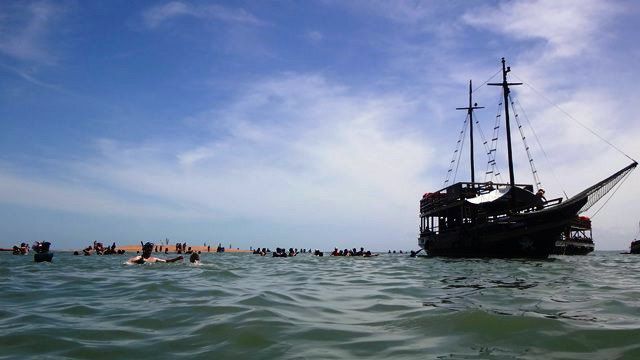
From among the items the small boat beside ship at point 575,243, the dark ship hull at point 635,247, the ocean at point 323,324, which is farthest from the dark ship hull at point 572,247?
the ocean at point 323,324

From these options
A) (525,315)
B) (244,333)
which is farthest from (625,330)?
(244,333)

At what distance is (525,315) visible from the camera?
662 centimetres

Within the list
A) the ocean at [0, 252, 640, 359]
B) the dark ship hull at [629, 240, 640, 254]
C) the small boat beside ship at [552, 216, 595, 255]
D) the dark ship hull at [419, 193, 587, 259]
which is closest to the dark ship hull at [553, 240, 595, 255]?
the small boat beside ship at [552, 216, 595, 255]

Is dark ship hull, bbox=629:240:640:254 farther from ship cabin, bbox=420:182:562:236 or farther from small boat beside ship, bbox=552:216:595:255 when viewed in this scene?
ship cabin, bbox=420:182:562:236

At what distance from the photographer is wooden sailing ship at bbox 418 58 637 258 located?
27917mm

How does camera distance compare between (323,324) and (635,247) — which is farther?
(635,247)

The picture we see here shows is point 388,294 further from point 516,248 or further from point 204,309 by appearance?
point 516,248

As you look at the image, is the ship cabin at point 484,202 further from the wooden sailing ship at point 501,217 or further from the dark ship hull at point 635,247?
the dark ship hull at point 635,247

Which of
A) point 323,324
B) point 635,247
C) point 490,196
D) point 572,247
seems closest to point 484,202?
point 490,196

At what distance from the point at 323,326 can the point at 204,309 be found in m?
2.42

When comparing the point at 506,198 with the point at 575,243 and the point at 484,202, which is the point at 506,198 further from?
the point at 575,243

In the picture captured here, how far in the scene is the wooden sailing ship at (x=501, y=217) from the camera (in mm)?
27917

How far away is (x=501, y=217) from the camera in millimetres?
30781

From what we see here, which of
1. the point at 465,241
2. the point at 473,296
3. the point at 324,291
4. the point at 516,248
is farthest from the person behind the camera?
the point at 465,241
